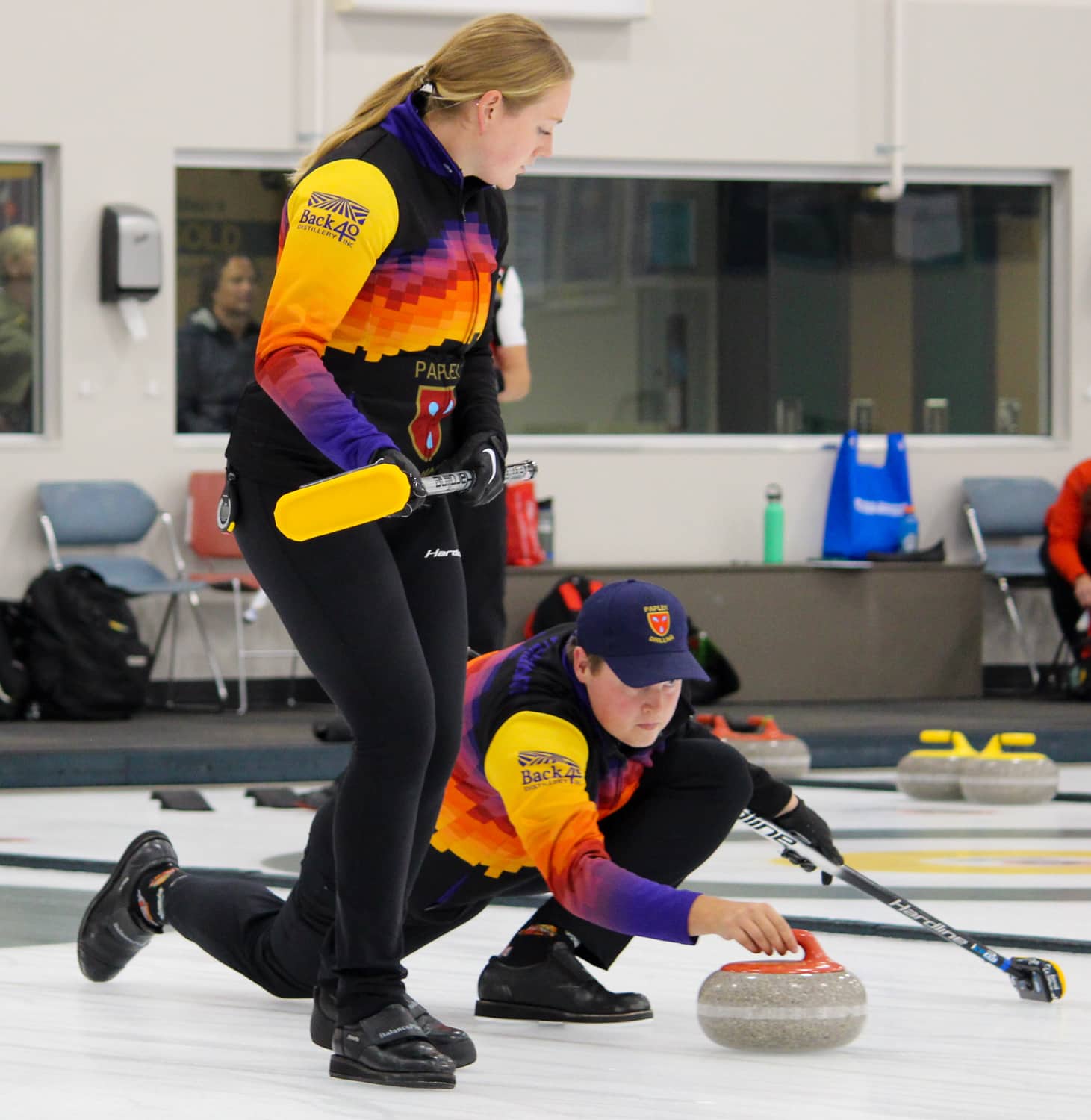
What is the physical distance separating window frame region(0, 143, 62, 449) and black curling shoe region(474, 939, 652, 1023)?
543 cm

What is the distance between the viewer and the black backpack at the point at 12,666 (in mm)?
6965

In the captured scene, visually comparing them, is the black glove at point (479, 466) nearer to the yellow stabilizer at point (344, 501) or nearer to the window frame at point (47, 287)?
the yellow stabilizer at point (344, 501)

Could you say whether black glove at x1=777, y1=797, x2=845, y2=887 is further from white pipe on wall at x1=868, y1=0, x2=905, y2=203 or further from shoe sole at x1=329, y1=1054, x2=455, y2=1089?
white pipe on wall at x1=868, y1=0, x2=905, y2=203

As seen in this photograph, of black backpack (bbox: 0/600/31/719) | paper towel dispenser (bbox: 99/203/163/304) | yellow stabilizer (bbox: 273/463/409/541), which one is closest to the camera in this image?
yellow stabilizer (bbox: 273/463/409/541)

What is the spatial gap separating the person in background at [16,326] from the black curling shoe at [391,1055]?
592cm

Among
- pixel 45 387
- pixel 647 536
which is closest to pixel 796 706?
pixel 647 536

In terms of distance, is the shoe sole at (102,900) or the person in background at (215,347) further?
the person in background at (215,347)

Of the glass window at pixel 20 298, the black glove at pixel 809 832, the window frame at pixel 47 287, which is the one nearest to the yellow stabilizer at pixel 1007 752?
A: the black glove at pixel 809 832

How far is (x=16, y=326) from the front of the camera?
25.9ft

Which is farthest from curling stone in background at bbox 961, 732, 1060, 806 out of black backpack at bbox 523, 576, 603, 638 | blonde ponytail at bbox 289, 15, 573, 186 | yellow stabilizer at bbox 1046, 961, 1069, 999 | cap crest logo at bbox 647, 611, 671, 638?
blonde ponytail at bbox 289, 15, 573, 186

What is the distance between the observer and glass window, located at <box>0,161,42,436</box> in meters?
7.84

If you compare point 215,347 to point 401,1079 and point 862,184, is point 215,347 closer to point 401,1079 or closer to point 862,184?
point 862,184

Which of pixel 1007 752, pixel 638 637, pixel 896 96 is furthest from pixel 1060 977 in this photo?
pixel 896 96

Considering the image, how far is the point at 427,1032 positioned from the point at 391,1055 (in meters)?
0.09
